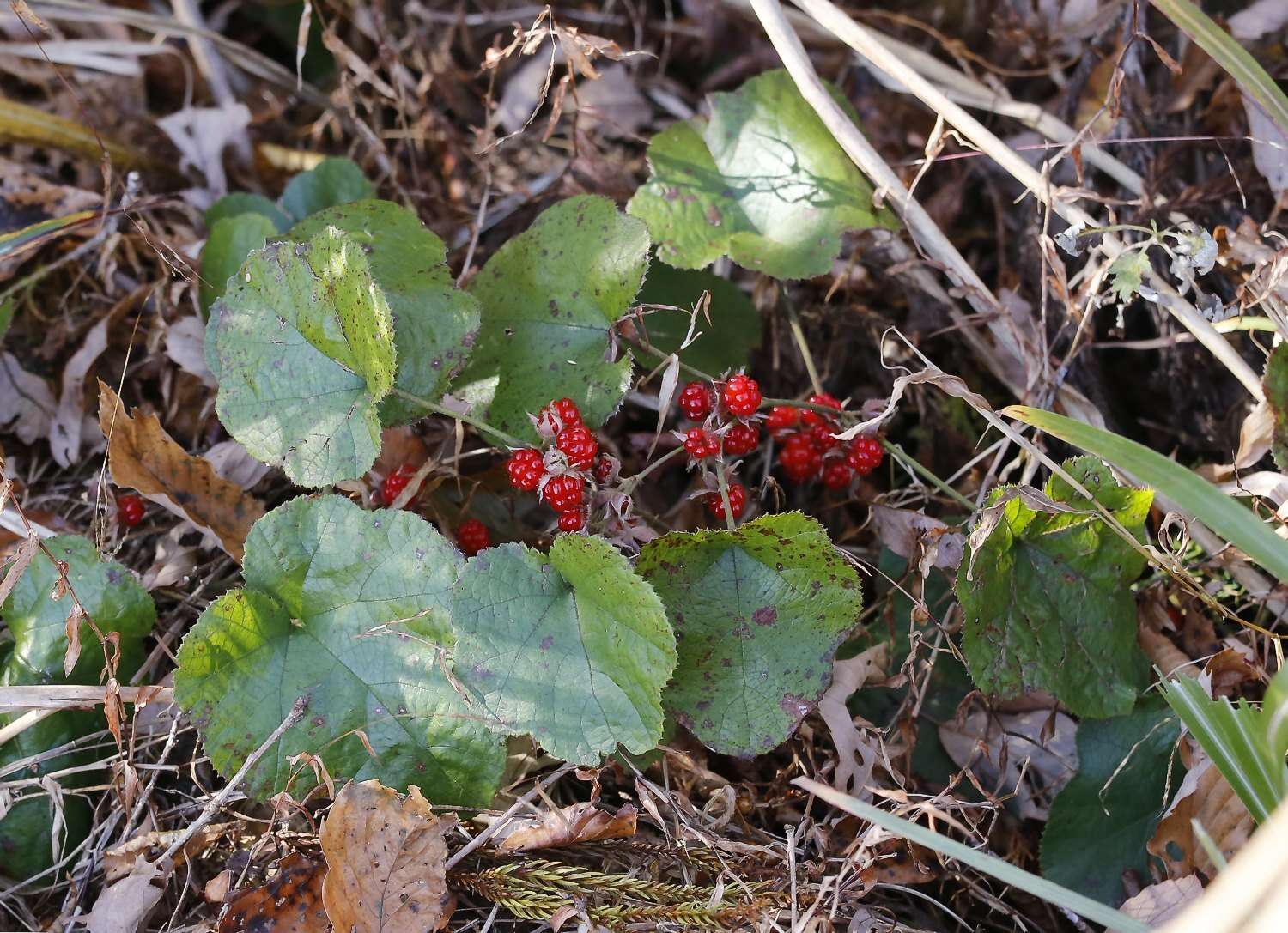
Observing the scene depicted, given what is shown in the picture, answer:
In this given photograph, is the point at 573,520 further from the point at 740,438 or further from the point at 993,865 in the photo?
the point at 993,865

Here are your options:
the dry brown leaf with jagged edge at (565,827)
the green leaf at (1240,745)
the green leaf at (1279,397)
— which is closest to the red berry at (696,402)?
the dry brown leaf with jagged edge at (565,827)

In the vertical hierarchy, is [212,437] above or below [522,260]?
below

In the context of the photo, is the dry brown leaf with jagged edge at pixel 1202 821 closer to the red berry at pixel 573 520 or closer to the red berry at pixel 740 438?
the red berry at pixel 740 438

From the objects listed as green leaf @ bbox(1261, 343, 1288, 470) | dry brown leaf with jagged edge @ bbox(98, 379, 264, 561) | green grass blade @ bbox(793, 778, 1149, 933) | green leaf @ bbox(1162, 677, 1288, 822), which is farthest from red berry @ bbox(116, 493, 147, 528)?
green leaf @ bbox(1261, 343, 1288, 470)

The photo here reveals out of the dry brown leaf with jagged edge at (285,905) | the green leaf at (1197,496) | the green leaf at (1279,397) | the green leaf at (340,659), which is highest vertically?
the green leaf at (1197,496)

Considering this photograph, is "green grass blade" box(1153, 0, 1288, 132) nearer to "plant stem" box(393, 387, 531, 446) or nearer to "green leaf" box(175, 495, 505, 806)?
"plant stem" box(393, 387, 531, 446)

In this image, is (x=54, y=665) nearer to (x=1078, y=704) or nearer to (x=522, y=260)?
(x=522, y=260)

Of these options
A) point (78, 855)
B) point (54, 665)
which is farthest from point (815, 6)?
point (78, 855)

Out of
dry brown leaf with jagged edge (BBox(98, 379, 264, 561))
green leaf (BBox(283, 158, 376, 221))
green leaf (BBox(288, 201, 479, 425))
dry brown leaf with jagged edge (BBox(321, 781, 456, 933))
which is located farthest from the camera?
green leaf (BBox(283, 158, 376, 221))
